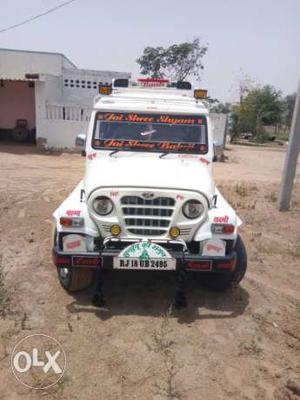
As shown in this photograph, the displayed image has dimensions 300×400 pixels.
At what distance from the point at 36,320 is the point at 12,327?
0.24 meters

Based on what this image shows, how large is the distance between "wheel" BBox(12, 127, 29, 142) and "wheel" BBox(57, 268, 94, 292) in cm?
1520

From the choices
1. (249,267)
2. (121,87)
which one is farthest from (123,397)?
(121,87)

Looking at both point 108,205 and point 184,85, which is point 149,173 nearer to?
point 108,205

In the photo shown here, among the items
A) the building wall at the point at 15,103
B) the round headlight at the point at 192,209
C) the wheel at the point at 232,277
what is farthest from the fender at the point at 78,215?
the building wall at the point at 15,103

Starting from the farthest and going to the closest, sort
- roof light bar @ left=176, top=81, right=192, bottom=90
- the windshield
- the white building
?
the white building
roof light bar @ left=176, top=81, right=192, bottom=90
the windshield

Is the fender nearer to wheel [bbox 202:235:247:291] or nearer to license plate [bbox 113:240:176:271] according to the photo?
license plate [bbox 113:240:176:271]

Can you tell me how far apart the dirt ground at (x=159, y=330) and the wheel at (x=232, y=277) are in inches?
4.5

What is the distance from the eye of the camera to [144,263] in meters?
3.89

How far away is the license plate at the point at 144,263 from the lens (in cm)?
388

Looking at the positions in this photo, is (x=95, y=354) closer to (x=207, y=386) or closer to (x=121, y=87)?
(x=207, y=386)

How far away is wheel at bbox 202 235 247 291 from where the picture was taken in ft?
14.8

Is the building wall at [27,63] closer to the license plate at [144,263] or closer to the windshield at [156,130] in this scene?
the windshield at [156,130]

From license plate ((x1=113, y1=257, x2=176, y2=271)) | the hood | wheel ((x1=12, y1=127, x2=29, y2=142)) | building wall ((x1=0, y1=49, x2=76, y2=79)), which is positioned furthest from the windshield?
building wall ((x1=0, y1=49, x2=76, y2=79))

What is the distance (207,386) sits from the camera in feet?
10.3
